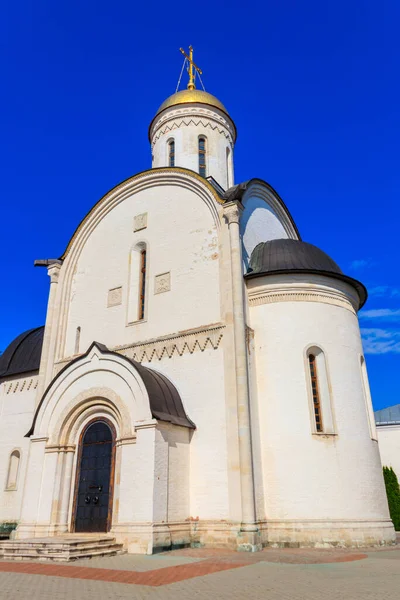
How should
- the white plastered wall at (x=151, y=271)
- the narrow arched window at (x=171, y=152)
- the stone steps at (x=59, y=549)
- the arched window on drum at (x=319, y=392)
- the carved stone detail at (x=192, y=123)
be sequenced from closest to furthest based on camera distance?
the stone steps at (x=59, y=549) < the arched window on drum at (x=319, y=392) < the white plastered wall at (x=151, y=271) < the narrow arched window at (x=171, y=152) < the carved stone detail at (x=192, y=123)

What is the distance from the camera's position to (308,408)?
1271 cm

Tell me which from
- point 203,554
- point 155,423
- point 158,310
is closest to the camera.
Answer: point 203,554

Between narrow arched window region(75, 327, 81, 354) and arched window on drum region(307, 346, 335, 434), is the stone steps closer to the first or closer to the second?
arched window on drum region(307, 346, 335, 434)

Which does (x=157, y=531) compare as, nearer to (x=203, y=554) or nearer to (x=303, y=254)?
(x=203, y=554)

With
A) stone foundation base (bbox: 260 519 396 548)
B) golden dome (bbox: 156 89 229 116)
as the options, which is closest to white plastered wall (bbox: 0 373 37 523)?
stone foundation base (bbox: 260 519 396 548)

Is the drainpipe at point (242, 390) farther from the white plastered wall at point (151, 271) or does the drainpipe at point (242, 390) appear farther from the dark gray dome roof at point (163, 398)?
the dark gray dome roof at point (163, 398)

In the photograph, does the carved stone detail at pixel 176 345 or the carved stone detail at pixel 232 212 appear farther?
the carved stone detail at pixel 232 212

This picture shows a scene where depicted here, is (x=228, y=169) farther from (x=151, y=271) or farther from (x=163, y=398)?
(x=163, y=398)

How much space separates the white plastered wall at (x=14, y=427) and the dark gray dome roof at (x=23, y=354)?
335 millimetres

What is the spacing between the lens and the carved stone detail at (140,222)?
655 inches

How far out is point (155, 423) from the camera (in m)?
11.5

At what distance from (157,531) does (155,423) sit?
2375 millimetres

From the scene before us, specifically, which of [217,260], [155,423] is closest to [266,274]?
[217,260]

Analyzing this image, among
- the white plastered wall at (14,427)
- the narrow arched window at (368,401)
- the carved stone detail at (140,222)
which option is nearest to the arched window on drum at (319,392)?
the narrow arched window at (368,401)
